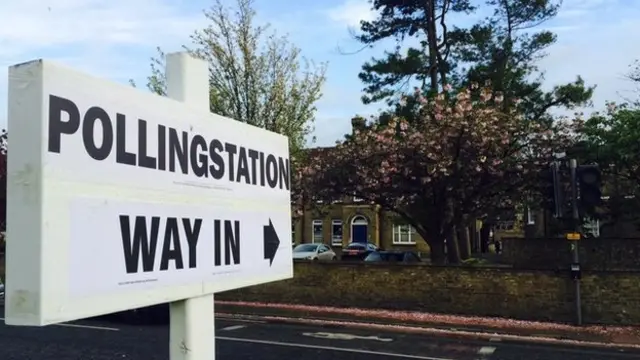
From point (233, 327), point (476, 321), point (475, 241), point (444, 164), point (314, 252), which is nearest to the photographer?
point (233, 327)

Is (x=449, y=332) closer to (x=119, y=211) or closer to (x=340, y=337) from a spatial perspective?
(x=340, y=337)

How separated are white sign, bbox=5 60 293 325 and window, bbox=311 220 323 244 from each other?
1938 inches

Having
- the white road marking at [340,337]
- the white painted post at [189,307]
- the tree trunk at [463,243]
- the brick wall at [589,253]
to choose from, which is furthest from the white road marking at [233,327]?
the tree trunk at [463,243]

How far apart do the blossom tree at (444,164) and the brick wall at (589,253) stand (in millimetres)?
2962

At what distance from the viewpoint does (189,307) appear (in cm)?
267

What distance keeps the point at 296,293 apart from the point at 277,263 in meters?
14.6

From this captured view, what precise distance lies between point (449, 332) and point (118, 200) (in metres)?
12.0

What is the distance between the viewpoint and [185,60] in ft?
9.15

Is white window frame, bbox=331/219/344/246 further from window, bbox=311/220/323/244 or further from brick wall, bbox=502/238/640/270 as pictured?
brick wall, bbox=502/238/640/270

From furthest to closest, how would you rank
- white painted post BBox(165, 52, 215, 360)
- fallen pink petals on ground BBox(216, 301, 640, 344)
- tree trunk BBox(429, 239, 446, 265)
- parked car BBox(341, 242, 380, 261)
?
parked car BBox(341, 242, 380, 261) → tree trunk BBox(429, 239, 446, 265) → fallen pink petals on ground BBox(216, 301, 640, 344) → white painted post BBox(165, 52, 215, 360)

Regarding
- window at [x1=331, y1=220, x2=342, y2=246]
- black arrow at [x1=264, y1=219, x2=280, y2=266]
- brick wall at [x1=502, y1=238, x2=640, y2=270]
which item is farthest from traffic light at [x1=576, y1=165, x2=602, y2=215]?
window at [x1=331, y1=220, x2=342, y2=246]


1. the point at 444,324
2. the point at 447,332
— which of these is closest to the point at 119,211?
the point at 447,332

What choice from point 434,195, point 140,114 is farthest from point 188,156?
point 434,195

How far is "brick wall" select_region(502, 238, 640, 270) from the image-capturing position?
19281 mm
